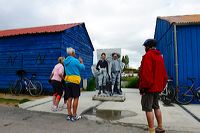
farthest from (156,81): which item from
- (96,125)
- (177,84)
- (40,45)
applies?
(40,45)

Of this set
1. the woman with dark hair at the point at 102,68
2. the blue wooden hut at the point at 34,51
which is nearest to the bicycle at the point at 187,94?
the woman with dark hair at the point at 102,68

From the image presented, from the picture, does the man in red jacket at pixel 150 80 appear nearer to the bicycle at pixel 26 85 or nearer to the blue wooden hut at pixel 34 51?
the blue wooden hut at pixel 34 51

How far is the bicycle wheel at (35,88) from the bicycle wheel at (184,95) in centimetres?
650

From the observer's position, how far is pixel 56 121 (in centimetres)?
586

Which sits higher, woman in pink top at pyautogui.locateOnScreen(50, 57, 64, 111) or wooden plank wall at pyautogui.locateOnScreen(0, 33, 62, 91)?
wooden plank wall at pyautogui.locateOnScreen(0, 33, 62, 91)

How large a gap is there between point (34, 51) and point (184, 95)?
25.3 ft

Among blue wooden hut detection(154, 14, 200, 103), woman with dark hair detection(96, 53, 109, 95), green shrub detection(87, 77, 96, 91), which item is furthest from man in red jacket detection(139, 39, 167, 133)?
green shrub detection(87, 77, 96, 91)

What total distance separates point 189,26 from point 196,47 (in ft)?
2.80

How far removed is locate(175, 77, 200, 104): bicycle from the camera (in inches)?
348

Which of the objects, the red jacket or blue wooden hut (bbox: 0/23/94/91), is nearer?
the red jacket

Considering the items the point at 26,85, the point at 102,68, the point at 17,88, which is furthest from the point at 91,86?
the point at 102,68

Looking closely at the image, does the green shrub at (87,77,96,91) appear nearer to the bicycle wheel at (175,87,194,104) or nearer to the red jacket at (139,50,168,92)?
the bicycle wheel at (175,87,194,104)

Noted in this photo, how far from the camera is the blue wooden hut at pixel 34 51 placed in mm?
11984

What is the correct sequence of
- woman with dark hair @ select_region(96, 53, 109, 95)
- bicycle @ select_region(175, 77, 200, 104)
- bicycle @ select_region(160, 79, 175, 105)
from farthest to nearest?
woman with dark hair @ select_region(96, 53, 109, 95) → bicycle @ select_region(160, 79, 175, 105) → bicycle @ select_region(175, 77, 200, 104)
